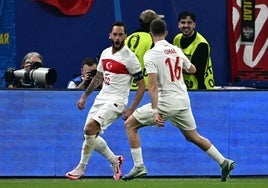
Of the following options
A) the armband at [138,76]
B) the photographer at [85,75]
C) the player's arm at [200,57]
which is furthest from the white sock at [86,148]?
the player's arm at [200,57]

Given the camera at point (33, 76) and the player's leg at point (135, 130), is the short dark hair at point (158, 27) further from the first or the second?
the camera at point (33, 76)

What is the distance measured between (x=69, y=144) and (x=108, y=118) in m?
1.57

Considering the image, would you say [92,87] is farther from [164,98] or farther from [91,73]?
[91,73]

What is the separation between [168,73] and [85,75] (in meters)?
2.92

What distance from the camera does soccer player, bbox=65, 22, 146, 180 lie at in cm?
1466

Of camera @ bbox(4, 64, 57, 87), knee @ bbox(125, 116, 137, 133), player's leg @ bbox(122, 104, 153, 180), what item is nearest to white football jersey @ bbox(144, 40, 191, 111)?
player's leg @ bbox(122, 104, 153, 180)

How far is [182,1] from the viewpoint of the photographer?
61.8 ft

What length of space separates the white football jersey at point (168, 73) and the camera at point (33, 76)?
2.41 metres

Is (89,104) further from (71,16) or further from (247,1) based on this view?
(247,1)

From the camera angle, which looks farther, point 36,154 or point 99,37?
point 99,37

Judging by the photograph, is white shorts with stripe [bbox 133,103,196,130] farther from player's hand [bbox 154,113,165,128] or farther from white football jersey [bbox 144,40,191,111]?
player's hand [bbox 154,113,165,128]

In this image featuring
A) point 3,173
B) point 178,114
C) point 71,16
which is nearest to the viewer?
point 178,114

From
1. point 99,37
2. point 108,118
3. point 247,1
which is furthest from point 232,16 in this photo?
point 108,118

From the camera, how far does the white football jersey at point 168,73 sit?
14062 mm
